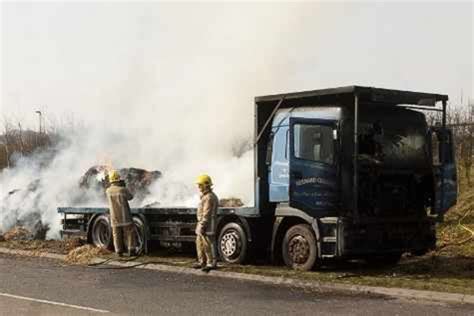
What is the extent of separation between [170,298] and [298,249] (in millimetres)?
3201

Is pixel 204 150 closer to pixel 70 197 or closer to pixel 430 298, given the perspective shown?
pixel 70 197

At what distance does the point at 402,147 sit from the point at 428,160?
0.66 meters

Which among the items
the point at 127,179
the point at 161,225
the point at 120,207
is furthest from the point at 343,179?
the point at 127,179

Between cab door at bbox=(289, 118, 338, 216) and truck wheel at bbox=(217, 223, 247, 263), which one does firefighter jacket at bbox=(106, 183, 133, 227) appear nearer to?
truck wheel at bbox=(217, 223, 247, 263)

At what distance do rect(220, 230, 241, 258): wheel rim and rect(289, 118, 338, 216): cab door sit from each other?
2.01 metres

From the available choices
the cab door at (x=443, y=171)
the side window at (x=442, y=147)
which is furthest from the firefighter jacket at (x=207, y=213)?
the side window at (x=442, y=147)

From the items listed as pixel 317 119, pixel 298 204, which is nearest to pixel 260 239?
pixel 298 204

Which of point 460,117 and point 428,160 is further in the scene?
point 460,117

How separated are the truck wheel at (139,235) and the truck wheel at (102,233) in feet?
2.82

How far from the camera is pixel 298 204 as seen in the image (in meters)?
11.8

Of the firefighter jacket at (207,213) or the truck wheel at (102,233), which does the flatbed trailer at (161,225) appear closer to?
the truck wheel at (102,233)

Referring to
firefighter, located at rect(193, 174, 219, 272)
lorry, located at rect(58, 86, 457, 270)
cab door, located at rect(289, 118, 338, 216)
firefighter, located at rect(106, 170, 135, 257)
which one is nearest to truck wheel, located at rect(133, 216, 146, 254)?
firefighter, located at rect(106, 170, 135, 257)

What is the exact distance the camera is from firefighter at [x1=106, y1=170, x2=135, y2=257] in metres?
Answer: 15.1

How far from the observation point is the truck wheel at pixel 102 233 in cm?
1616
